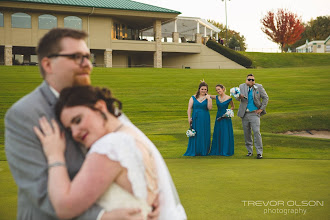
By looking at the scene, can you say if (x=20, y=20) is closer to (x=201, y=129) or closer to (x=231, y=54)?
(x=231, y=54)

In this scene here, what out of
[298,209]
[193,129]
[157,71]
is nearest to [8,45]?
[157,71]

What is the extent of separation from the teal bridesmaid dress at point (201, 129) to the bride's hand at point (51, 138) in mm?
10868

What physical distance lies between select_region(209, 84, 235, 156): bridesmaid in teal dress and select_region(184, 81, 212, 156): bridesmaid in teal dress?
27 cm

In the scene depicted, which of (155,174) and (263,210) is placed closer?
(155,174)

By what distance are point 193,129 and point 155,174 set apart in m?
11.0

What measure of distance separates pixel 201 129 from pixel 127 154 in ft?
37.0

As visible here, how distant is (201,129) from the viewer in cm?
1333

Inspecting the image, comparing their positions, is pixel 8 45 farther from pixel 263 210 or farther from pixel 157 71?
pixel 263 210

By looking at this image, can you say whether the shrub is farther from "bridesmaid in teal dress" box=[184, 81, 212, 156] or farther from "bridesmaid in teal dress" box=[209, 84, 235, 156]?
"bridesmaid in teal dress" box=[184, 81, 212, 156]

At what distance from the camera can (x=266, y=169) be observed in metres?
8.59

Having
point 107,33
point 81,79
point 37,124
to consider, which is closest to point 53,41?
point 81,79

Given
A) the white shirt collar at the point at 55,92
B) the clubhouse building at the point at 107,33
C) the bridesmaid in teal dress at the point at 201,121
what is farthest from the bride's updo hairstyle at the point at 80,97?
the clubhouse building at the point at 107,33

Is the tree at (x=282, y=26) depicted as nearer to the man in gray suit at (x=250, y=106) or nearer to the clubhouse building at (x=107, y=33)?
the clubhouse building at (x=107, y=33)

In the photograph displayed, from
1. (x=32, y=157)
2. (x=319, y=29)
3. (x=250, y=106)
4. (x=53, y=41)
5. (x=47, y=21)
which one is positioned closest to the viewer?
(x=32, y=157)
